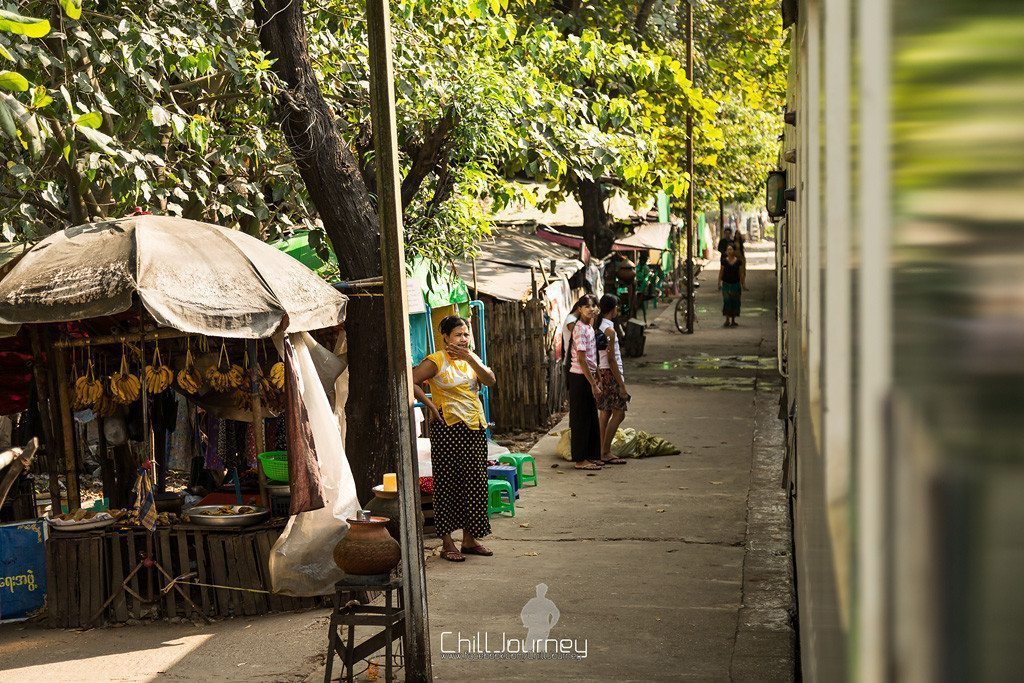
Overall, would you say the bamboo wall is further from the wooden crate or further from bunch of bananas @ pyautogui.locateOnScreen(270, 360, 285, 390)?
the wooden crate

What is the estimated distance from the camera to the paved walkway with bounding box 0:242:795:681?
6621 millimetres

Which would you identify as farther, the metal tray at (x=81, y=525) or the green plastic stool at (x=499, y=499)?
the green plastic stool at (x=499, y=499)

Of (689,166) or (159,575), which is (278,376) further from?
(689,166)

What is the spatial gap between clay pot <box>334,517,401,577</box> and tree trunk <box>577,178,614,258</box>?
15.0m

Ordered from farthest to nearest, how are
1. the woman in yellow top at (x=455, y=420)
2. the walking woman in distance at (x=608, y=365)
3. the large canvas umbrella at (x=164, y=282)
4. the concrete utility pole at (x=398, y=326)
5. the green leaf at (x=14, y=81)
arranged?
the walking woman in distance at (x=608, y=365), the woman in yellow top at (x=455, y=420), the large canvas umbrella at (x=164, y=282), the concrete utility pole at (x=398, y=326), the green leaf at (x=14, y=81)

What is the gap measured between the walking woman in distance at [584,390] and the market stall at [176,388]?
9.52ft

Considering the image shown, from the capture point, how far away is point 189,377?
8.70 metres

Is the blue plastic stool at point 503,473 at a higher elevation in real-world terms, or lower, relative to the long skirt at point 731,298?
lower

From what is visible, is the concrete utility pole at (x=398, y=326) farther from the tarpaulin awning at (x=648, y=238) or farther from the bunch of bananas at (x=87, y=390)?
the tarpaulin awning at (x=648, y=238)

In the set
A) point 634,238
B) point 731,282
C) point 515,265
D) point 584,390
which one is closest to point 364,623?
point 584,390

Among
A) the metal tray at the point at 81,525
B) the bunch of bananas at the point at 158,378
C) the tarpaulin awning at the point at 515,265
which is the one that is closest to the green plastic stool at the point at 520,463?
the tarpaulin awning at the point at 515,265

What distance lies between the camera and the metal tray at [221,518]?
26.0 feet

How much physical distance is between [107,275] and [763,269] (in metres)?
40.0

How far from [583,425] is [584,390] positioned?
0.56 m
